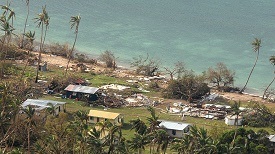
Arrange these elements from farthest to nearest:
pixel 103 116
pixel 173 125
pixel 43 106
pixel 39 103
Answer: pixel 39 103, pixel 103 116, pixel 43 106, pixel 173 125

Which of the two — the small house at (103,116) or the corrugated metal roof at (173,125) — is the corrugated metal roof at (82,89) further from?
the corrugated metal roof at (173,125)

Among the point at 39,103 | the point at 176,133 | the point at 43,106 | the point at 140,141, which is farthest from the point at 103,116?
the point at 140,141

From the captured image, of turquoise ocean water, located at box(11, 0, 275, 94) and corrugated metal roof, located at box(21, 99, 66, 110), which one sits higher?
turquoise ocean water, located at box(11, 0, 275, 94)

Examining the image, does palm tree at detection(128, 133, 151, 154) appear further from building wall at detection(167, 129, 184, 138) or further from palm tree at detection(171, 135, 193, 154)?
building wall at detection(167, 129, 184, 138)

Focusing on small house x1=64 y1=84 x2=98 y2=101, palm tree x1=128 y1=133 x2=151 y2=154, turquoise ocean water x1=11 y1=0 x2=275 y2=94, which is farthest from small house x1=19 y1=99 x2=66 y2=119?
turquoise ocean water x1=11 y1=0 x2=275 y2=94

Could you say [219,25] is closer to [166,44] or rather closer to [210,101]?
[166,44]

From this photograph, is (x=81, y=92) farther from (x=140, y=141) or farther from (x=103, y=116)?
(x=140, y=141)
